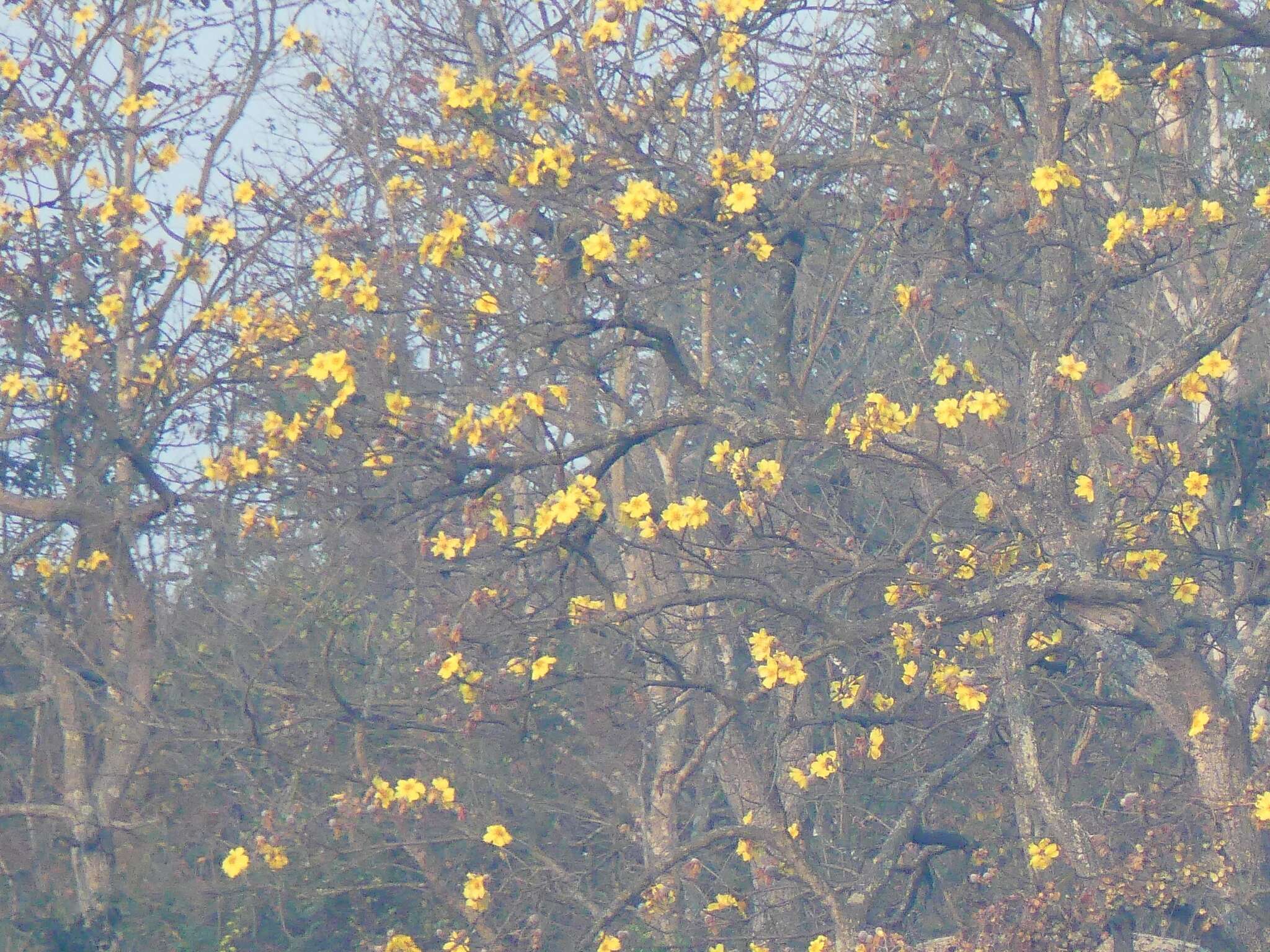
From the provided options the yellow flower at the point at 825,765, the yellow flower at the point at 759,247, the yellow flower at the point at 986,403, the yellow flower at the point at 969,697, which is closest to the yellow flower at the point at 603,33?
the yellow flower at the point at 759,247

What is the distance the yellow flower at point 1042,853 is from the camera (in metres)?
4.95

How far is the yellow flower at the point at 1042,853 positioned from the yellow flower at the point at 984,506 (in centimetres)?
134

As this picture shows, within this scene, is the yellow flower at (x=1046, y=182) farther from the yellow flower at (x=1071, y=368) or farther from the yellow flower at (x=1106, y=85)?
the yellow flower at (x=1071, y=368)

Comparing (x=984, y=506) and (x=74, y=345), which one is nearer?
(x=984, y=506)

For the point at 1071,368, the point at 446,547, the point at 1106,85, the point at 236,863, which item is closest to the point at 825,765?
the point at 446,547

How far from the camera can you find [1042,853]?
5000 mm

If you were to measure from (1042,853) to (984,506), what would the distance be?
1429 millimetres

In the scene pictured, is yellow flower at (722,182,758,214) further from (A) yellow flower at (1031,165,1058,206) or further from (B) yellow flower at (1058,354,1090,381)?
(B) yellow flower at (1058,354,1090,381)

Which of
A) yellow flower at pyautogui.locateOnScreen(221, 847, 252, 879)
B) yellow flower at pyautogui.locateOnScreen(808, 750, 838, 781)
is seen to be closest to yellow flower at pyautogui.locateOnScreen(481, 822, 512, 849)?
yellow flower at pyautogui.locateOnScreen(221, 847, 252, 879)

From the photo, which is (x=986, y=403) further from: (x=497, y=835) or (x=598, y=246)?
(x=497, y=835)

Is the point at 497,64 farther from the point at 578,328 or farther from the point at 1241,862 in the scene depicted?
the point at 1241,862

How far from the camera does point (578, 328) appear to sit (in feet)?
18.7

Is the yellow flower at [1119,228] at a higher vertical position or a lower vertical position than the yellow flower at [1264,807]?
higher

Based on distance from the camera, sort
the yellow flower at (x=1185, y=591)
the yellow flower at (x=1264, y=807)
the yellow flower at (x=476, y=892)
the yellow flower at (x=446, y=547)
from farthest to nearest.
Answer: the yellow flower at (x=476, y=892), the yellow flower at (x=1185, y=591), the yellow flower at (x=446, y=547), the yellow flower at (x=1264, y=807)
